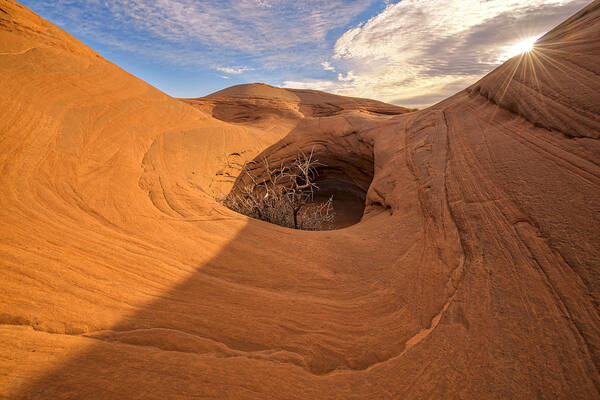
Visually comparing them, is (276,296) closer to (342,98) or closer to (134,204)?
(134,204)

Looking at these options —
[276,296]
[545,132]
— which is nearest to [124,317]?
[276,296]

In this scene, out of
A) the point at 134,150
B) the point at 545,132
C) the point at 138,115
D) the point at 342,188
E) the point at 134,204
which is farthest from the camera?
the point at 342,188

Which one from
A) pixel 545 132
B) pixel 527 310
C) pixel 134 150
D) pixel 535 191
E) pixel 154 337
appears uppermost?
pixel 545 132

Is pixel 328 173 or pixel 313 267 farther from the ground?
pixel 328 173

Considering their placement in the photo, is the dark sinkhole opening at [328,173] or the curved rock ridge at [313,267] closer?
the curved rock ridge at [313,267]

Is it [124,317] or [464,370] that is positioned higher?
[124,317]

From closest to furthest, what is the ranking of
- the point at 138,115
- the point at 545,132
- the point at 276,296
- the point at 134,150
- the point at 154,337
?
the point at 154,337, the point at 276,296, the point at 545,132, the point at 134,150, the point at 138,115

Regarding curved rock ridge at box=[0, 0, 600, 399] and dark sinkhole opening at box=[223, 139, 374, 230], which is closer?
curved rock ridge at box=[0, 0, 600, 399]

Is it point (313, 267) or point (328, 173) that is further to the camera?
point (328, 173)
